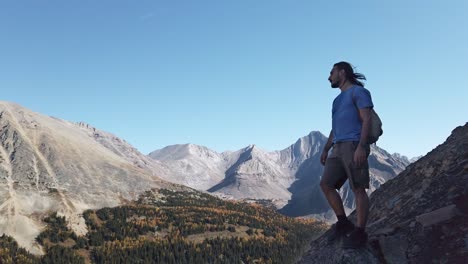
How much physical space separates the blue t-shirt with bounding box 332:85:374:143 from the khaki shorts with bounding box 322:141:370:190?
196mm

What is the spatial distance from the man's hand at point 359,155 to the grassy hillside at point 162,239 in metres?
64.5

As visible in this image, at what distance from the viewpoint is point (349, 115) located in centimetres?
874

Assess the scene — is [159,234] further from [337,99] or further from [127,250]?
[337,99]

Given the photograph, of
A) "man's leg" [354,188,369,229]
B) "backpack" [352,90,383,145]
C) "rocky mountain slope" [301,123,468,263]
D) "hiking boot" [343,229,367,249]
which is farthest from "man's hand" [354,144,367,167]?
"rocky mountain slope" [301,123,468,263]

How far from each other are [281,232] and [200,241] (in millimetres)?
42459

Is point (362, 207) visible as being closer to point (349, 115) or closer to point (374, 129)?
point (374, 129)

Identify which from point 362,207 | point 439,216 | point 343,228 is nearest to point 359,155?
point 362,207

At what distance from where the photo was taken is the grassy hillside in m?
89.0

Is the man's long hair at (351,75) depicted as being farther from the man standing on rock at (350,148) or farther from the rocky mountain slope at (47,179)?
the rocky mountain slope at (47,179)

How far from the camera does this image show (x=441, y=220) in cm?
846

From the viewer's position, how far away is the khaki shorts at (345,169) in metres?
8.30

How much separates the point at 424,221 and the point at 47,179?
150m

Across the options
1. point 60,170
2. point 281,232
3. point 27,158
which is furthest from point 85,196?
point 281,232

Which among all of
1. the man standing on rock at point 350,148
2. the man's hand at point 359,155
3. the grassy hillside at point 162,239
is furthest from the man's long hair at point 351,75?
the grassy hillside at point 162,239
